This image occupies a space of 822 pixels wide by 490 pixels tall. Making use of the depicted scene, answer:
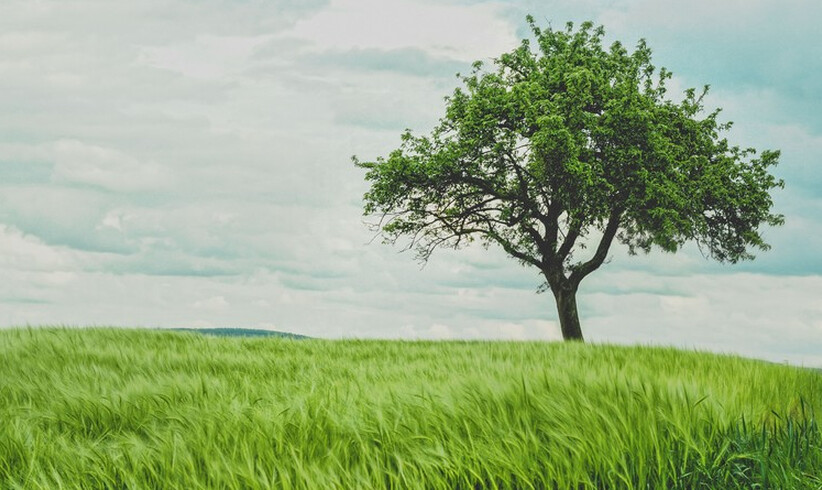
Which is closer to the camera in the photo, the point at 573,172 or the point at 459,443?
the point at 459,443

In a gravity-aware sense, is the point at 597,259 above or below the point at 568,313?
above

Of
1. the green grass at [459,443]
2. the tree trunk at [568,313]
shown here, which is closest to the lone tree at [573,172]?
the tree trunk at [568,313]

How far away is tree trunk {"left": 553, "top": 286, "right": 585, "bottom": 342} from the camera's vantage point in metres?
23.7

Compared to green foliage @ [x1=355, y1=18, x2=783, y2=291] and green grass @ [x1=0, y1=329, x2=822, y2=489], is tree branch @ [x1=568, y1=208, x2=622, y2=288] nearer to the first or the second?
green foliage @ [x1=355, y1=18, x2=783, y2=291]

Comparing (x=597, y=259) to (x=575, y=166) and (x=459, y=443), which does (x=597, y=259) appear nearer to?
(x=575, y=166)

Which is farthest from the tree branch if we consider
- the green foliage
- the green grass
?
the green grass

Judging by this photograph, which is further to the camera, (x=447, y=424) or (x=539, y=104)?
(x=539, y=104)

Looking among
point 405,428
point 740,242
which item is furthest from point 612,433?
point 740,242

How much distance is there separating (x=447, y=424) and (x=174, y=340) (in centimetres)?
1191

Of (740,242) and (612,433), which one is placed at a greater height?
(740,242)

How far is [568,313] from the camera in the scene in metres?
23.7

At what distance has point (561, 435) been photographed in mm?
4414

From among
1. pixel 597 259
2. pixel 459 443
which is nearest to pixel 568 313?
pixel 597 259

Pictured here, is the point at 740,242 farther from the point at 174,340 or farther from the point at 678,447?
the point at 678,447
